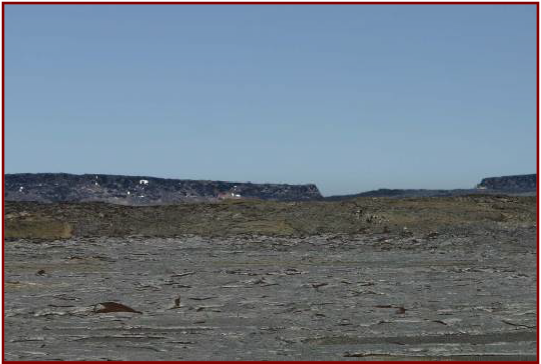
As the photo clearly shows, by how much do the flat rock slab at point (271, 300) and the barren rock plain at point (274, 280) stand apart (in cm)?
2

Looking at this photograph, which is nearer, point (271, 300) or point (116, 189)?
point (271, 300)

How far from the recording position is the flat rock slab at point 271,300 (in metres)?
4.85

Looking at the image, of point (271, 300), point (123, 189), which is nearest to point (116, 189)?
point (123, 189)

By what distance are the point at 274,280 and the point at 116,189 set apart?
9190 millimetres

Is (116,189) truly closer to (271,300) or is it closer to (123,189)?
(123,189)

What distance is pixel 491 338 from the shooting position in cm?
509

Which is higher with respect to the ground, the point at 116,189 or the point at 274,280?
the point at 116,189

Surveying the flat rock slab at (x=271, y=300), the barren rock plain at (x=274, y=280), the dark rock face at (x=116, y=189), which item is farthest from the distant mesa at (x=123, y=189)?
the flat rock slab at (x=271, y=300)

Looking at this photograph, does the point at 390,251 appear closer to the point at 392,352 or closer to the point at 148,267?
the point at 148,267

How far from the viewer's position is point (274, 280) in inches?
300

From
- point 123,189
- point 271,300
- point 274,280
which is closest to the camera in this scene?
point 271,300

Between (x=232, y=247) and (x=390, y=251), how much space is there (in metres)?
1.86

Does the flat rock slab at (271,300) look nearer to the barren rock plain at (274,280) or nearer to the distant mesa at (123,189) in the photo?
the barren rock plain at (274,280)

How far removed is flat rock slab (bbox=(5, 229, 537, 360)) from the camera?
15.9ft
